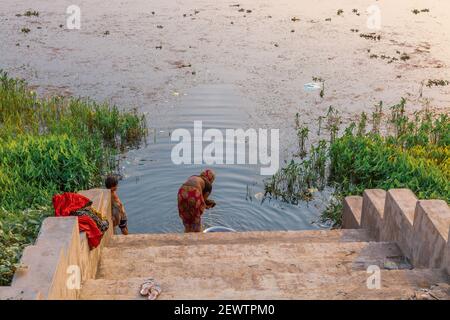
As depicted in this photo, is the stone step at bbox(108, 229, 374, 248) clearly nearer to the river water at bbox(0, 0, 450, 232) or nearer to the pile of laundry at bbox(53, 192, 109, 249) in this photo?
the pile of laundry at bbox(53, 192, 109, 249)

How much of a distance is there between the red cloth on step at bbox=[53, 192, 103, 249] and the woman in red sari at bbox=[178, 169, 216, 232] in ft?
5.91

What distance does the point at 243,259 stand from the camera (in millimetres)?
5438

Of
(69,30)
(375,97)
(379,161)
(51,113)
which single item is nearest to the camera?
(379,161)

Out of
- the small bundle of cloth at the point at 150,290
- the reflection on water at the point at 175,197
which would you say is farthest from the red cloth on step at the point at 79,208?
the reflection on water at the point at 175,197

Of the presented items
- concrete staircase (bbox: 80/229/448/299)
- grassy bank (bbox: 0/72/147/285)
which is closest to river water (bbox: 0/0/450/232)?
grassy bank (bbox: 0/72/147/285)

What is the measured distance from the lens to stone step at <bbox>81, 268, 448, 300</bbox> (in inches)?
165

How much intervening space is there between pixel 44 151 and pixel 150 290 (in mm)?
4866

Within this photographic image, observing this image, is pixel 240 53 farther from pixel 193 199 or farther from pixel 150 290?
pixel 150 290

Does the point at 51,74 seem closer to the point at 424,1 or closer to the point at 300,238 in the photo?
the point at 300,238

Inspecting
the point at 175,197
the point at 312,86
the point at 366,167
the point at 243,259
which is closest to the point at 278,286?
the point at 243,259

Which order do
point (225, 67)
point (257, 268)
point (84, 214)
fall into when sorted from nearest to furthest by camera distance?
point (257, 268)
point (84, 214)
point (225, 67)

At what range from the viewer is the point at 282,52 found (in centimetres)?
1584
